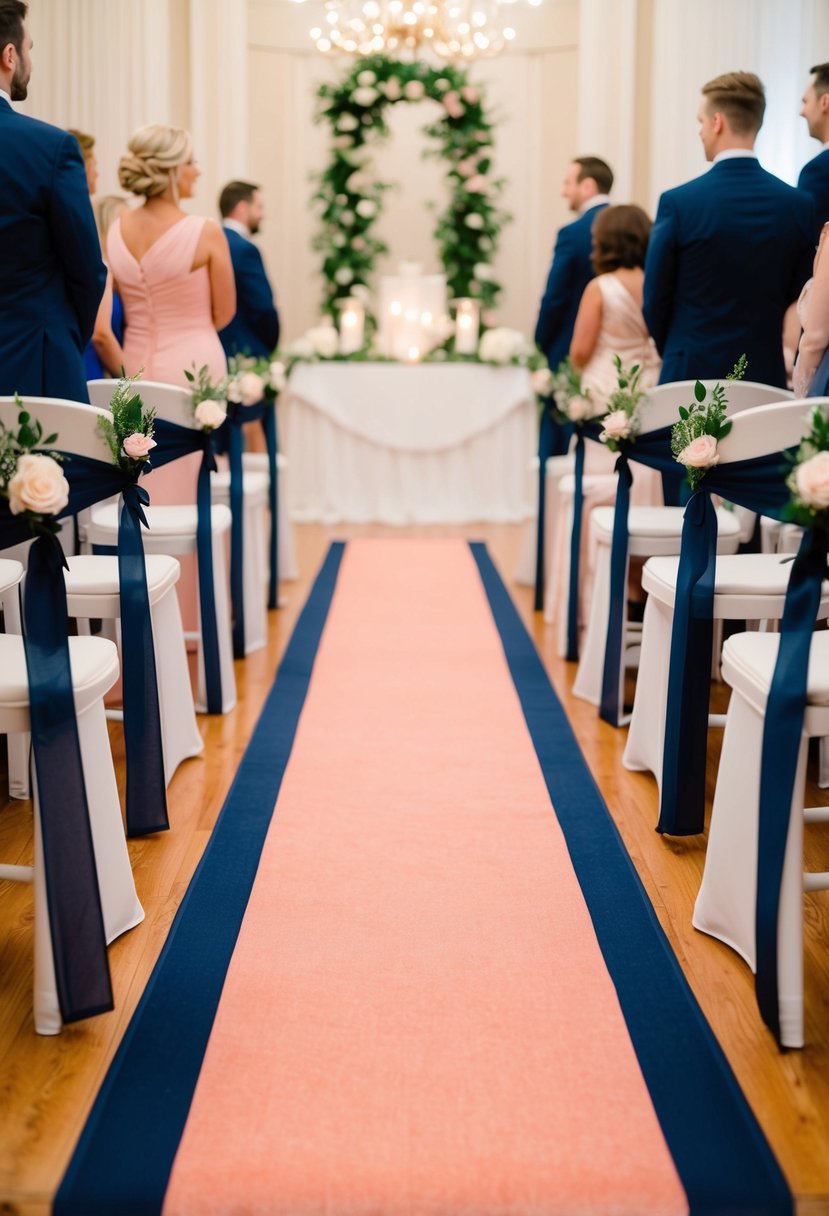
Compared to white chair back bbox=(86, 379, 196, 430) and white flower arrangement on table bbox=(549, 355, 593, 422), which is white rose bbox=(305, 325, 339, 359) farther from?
white chair back bbox=(86, 379, 196, 430)

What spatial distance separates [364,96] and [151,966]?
25.2 feet

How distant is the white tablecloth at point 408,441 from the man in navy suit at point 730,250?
3.91 metres

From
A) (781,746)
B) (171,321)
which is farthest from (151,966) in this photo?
(171,321)

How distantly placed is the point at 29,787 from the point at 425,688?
5.16 feet

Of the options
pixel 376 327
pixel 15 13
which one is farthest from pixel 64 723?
pixel 376 327

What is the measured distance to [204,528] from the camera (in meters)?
3.86

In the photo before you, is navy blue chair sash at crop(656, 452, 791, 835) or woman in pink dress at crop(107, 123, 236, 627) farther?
woman in pink dress at crop(107, 123, 236, 627)

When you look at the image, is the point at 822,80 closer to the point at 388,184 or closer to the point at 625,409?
the point at 625,409

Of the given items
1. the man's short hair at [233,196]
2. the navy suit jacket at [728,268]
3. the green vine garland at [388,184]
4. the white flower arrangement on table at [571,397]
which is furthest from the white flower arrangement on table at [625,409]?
the green vine garland at [388,184]

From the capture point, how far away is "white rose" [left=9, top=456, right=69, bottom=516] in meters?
2.04

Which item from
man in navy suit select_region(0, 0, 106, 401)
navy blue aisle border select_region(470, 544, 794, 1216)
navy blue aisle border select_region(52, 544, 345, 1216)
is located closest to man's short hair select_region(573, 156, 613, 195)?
man in navy suit select_region(0, 0, 106, 401)

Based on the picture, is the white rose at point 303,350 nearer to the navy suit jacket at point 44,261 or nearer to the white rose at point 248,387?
the white rose at point 248,387

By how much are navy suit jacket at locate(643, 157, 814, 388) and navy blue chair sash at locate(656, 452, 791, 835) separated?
1.45m

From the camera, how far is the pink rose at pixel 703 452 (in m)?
2.56
